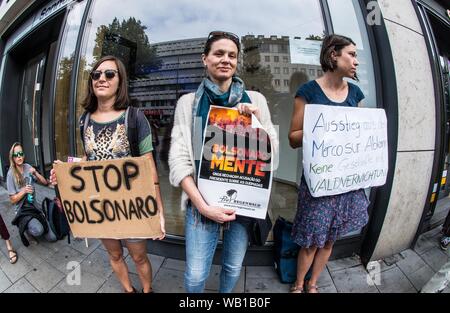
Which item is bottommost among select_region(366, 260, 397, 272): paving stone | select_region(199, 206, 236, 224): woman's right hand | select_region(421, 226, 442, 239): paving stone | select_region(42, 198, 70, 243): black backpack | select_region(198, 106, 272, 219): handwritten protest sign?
select_region(366, 260, 397, 272): paving stone

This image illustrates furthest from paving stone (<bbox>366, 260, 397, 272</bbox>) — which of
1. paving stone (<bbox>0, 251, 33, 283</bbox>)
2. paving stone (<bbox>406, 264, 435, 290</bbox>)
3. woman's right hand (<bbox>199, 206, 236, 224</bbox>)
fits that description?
paving stone (<bbox>0, 251, 33, 283</bbox>)

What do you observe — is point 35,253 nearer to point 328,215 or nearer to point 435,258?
point 328,215

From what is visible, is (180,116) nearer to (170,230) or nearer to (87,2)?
(170,230)

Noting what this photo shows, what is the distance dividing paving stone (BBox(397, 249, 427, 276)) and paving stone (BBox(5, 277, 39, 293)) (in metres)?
3.53

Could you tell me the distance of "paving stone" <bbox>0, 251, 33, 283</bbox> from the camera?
6.23 ft

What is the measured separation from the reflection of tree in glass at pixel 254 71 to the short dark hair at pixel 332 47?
3.47 ft

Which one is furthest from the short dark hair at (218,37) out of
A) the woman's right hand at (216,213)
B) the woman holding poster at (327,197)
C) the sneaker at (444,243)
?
the sneaker at (444,243)

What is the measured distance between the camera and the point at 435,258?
6.81 feet

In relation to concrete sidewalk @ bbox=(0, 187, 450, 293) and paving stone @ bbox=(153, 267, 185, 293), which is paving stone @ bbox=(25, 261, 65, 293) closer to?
concrete sidewalk @ bbox=(0, 187, 450, 293)

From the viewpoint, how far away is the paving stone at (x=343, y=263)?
2020mm

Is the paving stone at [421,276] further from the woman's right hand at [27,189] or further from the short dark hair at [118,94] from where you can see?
the woman's right hand at [27,189]

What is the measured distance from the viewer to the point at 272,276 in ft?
6.49
